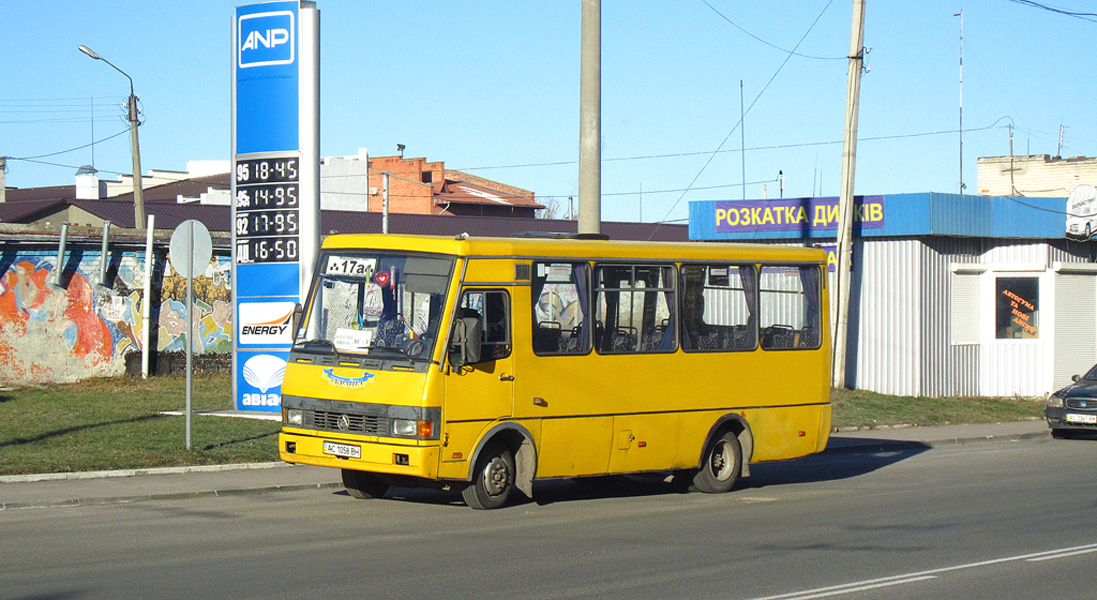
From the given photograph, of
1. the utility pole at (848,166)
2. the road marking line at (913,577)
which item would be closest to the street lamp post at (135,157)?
the utility pole at (848,166)

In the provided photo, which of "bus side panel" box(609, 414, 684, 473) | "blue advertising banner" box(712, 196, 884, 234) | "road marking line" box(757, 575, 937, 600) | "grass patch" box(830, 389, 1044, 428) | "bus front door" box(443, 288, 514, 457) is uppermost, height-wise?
"blue advertising banner" box(712, 196, 884, 234)

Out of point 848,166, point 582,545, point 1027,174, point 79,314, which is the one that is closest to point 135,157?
point 79,314

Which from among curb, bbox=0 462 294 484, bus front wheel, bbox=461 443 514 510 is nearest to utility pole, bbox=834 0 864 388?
curb, bbox=0 462 294 484

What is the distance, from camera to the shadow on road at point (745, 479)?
42.4 feet

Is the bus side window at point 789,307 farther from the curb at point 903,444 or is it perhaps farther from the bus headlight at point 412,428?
the bus headlight at point 412,428

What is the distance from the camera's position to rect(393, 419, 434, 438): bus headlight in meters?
10.8

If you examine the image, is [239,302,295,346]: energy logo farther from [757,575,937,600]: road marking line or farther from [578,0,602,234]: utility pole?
[757,575,937,600]: road marking line

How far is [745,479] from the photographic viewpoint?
1521 cm

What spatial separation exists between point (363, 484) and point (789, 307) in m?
5.67

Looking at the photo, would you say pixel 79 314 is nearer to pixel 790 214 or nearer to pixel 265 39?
pixel 265 39

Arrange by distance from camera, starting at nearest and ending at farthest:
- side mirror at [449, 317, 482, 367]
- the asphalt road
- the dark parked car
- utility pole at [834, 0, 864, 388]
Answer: the asphalt road → side mirror at [449, 317, 482, 367] → the dark parked car → utility pole at [834, 0, 864, 388]

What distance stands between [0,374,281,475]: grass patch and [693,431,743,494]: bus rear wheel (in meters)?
5.42

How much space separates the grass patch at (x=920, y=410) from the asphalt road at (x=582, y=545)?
8.22 m

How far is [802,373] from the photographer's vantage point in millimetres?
14320
